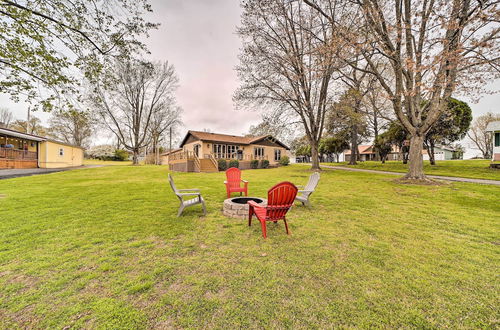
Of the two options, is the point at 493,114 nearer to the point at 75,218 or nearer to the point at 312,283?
the point at 312,283

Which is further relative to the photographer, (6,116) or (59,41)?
(6,116)

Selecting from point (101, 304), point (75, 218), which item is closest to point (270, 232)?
point (101, 304)

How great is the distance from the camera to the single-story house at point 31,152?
672 inches

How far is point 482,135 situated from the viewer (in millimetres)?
37688

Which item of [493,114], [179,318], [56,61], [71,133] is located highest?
[493,114]

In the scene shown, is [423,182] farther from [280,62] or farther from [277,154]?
[277,154]

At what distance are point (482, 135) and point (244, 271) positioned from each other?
59.3 meters

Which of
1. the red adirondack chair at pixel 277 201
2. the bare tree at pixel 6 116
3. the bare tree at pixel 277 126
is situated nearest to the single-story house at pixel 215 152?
the bare tree at pixel 277 126

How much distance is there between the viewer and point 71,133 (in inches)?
1449

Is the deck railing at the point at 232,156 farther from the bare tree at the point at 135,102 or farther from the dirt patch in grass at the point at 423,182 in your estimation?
the dirt patch in grass at the point at 423,182

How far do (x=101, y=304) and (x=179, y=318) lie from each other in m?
0.97

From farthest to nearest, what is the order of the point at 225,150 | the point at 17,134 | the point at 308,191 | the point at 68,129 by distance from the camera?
1. the point at 68,129
2. the point at 225,150
3. the point at 17,134
4. the point at 308,191

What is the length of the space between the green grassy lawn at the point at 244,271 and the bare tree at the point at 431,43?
621 cm

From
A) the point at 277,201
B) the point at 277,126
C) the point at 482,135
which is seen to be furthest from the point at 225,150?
the point at 482,135
